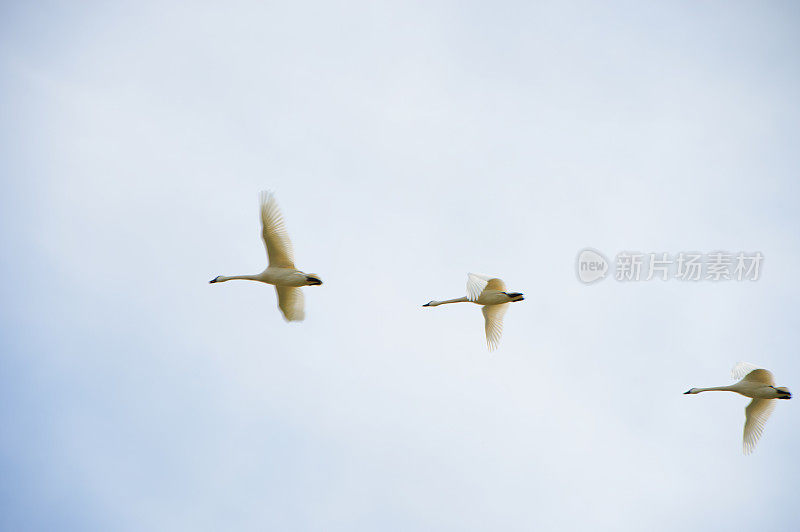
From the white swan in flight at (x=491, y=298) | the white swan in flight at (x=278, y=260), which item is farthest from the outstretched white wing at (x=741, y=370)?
the white swan in flight at (x=278, y=260)

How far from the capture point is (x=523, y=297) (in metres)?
37.9

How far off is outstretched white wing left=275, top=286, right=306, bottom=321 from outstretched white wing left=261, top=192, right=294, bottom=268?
5.04 ft

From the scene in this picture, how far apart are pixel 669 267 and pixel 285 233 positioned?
46.5 feet

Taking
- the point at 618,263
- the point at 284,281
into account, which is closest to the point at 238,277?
the point at 284,281

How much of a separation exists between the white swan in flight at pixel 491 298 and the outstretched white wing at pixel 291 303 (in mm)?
5373

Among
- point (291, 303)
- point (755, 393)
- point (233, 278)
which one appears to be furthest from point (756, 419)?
point (233, 278)

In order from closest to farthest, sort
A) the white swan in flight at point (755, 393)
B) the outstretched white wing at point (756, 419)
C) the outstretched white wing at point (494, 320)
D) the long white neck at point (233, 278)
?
the white swan in flight at point (755, 393) → the long white neck at point (233, 278) → the outstretched white wing at point (756, 419) → the outstretched white wing at point (494, 320)

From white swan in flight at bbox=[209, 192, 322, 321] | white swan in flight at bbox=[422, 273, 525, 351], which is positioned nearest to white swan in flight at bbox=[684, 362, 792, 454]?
white swan in flight at bbox=[422, 273, 525, 351]

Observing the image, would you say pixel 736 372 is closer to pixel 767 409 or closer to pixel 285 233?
pixel 767 409

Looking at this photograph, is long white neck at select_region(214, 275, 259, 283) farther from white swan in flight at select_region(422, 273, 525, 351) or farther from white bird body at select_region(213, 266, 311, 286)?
white swan in flight at select_region(422, 273, 525, 351)

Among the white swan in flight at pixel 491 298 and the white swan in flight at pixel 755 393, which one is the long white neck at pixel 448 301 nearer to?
the white swan in flight at pixel 491 298

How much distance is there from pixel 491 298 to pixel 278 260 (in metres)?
7.02

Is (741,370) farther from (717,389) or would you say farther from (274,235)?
(274,235)

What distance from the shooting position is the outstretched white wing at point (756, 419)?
37625 mm
